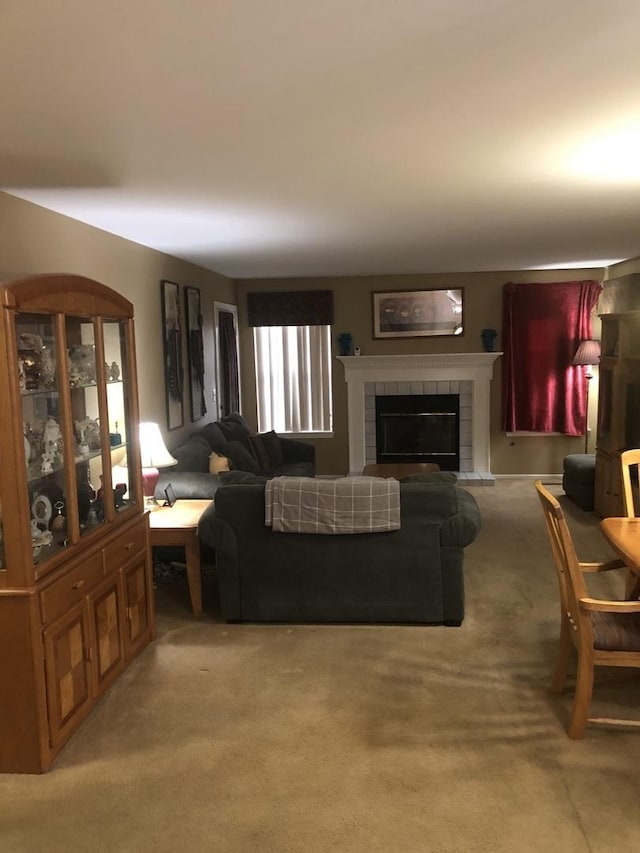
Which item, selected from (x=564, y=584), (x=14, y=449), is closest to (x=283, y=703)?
(x=564, y=584)

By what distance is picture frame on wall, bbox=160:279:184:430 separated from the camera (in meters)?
5.68

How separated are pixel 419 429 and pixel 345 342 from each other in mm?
1367

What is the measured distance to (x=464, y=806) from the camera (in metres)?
2.46

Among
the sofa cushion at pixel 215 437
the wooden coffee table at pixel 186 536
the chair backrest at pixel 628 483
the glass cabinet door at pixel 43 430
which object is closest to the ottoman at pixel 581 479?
the chair backrest at pixel 628 483

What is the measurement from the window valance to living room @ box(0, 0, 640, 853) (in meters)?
3.27

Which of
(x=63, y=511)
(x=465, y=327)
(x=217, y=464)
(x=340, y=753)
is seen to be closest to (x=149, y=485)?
(x=217, y=464)

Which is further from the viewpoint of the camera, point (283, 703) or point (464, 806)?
point (283, 703)

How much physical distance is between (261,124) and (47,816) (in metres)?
2.56

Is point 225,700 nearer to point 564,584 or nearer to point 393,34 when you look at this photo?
point 564,584

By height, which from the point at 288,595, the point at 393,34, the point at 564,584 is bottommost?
the point at 288,595

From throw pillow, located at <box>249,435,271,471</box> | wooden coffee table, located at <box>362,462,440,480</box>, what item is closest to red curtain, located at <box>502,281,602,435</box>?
wooden coffee table, located at <box>362,462,440,480</box>

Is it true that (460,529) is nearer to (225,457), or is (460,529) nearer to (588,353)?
(225,457)

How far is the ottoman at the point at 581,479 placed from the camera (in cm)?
661

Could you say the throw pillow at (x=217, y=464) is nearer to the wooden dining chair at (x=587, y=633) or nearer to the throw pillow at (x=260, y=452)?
the throw pillow at (x=260, y=452)
